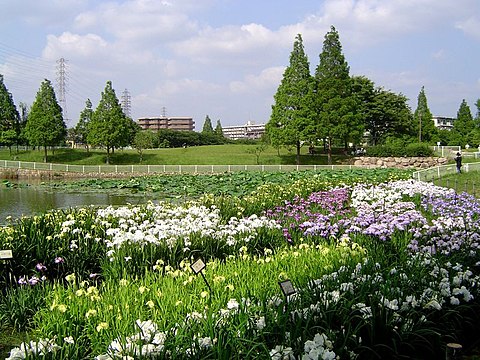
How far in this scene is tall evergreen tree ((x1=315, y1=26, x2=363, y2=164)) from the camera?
128ft

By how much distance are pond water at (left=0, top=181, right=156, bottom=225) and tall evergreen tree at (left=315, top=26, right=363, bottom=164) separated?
2169cm

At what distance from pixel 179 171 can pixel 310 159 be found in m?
13.3

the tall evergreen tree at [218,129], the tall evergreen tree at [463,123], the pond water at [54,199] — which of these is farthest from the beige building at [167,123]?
the pond water at [54,199]

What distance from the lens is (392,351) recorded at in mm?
3799

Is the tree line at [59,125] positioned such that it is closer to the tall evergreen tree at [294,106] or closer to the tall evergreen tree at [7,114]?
the tall evergreen tree at [7,114]

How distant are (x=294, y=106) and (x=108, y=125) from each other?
690 inches

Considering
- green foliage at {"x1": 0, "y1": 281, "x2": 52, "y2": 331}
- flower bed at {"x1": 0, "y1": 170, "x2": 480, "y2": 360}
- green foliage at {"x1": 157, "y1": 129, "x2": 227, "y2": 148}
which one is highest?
green foliage at {"x1": 157, "y1": 129, "x2": 227, "y2": 148}

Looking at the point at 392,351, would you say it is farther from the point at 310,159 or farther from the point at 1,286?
the point at 310,159

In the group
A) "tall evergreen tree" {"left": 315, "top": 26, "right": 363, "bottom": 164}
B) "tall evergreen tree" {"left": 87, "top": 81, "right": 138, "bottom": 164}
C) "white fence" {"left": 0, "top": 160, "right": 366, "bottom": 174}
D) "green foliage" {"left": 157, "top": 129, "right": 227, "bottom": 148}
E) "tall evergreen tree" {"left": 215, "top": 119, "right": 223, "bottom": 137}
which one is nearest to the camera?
"white fence" {"left": 0, "top": 160, "right": 366, "bottom": 174}

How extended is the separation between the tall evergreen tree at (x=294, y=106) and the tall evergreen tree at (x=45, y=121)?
835 inches

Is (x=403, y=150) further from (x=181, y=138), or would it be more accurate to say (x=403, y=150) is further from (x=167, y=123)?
(x=167, y=123)

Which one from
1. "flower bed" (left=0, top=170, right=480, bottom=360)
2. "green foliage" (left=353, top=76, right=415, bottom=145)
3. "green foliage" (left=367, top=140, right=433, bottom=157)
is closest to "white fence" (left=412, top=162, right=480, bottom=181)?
"flower bed" (left=0, top=170, right=480, bottom=360)

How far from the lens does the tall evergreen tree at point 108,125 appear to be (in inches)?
1682

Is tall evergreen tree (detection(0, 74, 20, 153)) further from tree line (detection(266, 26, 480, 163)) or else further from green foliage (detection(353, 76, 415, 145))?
green foliage (detection(353, 76, 415, 145))
